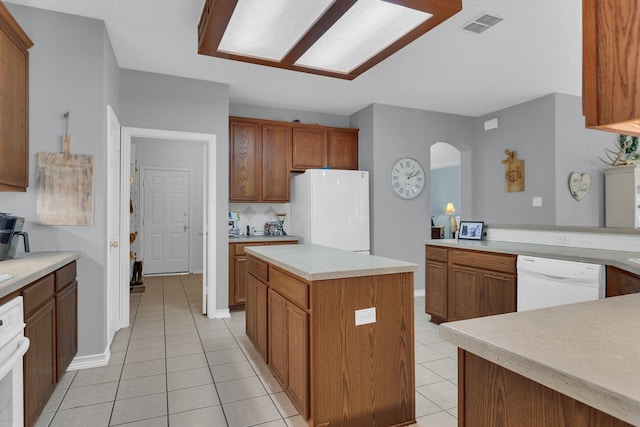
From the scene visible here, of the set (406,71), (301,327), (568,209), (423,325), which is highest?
(406,71)

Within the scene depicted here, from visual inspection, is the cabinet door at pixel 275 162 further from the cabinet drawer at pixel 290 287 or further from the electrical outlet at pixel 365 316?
the electrical outlet at pixel 365 316

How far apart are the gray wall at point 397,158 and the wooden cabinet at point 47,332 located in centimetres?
348

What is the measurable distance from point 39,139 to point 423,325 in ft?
12.2

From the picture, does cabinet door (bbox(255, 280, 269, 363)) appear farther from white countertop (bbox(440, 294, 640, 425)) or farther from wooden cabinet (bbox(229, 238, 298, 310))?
white countertop (bbox(440, 294, 640, 425))

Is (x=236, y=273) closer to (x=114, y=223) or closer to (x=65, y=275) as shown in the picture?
(x=114, y=223)

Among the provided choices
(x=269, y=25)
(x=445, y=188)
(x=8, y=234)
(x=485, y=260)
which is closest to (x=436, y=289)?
(x=485, y=260)

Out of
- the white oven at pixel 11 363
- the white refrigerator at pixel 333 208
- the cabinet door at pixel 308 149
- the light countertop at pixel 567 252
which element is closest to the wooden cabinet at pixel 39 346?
the white oven at pixel 11 363

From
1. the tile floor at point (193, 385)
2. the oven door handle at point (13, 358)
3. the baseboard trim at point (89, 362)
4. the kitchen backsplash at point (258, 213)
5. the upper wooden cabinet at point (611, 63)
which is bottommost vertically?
the tile floor at point (193, 385)

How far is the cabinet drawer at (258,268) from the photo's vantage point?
2.70 m

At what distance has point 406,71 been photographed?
12.8 ft

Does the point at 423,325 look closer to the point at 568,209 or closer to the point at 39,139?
the point at 568,209

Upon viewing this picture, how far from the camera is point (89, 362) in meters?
2.78

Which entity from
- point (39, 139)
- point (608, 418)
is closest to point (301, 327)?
point (608, 418)

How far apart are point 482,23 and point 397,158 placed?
239cm
